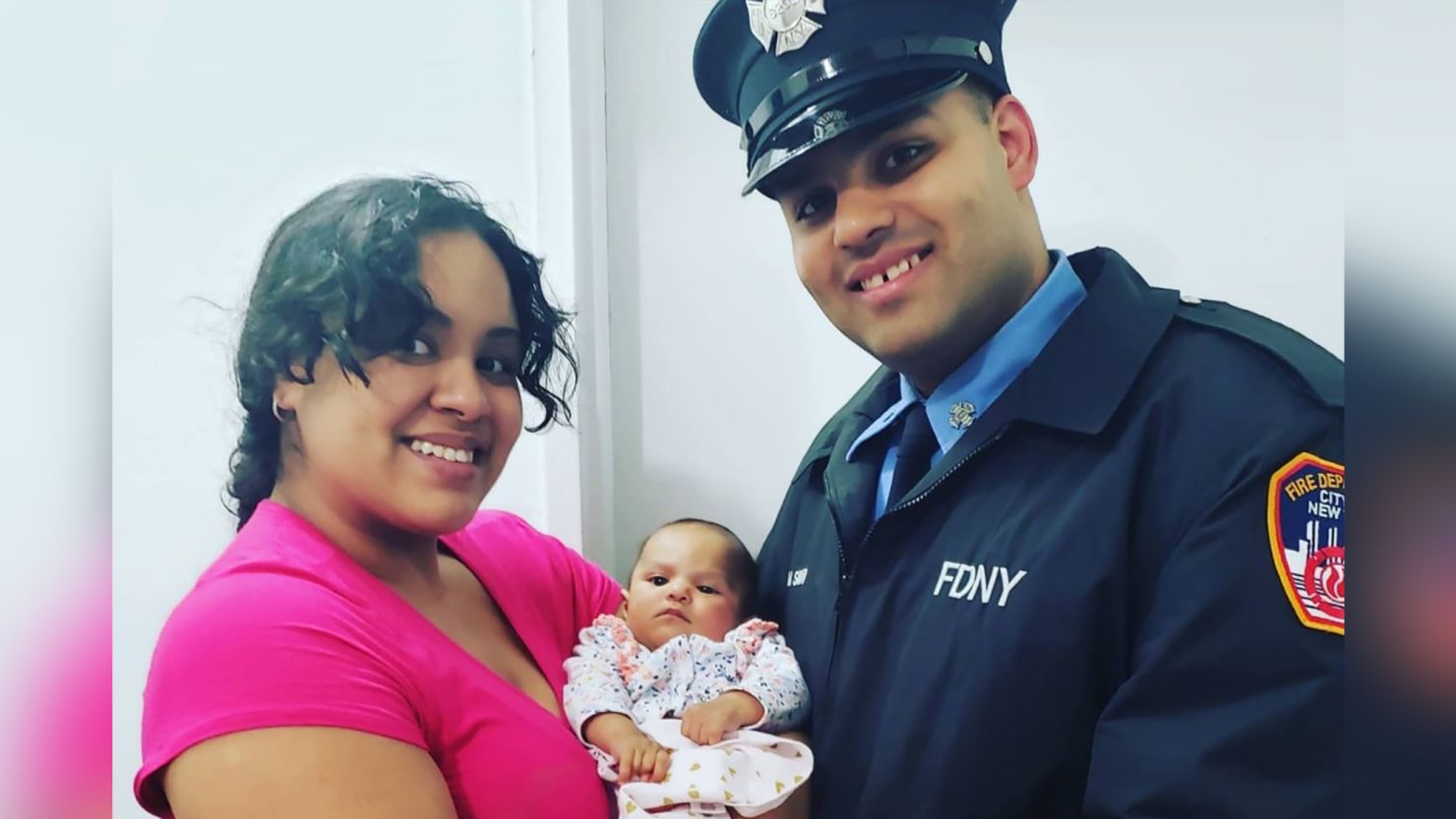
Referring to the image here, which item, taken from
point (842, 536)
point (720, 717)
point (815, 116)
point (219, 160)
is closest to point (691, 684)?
point (720, 717)

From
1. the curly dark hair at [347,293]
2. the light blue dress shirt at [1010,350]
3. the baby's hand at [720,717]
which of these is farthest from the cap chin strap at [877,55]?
the baby's hand at [720,717]

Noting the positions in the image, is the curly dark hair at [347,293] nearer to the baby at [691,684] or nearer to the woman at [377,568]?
the woman at [377,568]

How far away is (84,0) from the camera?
0.73 meters

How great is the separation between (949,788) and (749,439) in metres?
0.40

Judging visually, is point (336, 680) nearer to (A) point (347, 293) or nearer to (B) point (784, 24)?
(A) point (347, 293)

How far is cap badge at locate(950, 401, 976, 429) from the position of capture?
36.6 inches

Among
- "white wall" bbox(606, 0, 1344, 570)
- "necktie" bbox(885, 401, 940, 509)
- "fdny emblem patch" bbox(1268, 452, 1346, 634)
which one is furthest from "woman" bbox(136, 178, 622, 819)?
"fdny emblem patch" bbox(1268, 452, 1346, 634)

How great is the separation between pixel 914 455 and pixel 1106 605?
0.76ft

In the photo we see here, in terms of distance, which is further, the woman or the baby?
the baby

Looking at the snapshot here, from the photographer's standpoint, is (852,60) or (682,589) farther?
(682,589)

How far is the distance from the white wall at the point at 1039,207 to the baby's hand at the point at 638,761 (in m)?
0.27

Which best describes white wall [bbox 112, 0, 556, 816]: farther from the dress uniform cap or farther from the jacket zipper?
the jacket zipper

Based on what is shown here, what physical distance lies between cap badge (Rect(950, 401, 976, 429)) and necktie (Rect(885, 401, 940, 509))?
30mm

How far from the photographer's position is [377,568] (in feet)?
3.01
